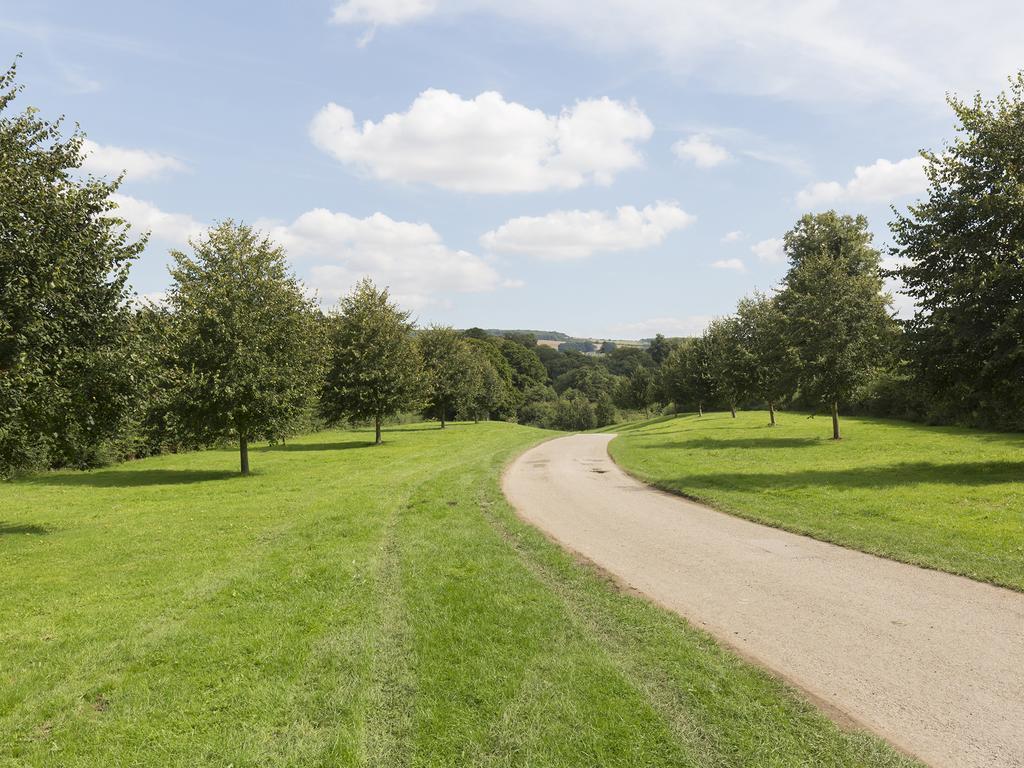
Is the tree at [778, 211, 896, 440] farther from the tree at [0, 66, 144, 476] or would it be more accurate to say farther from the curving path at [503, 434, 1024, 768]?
the tree at [0, 66, 144, 476]

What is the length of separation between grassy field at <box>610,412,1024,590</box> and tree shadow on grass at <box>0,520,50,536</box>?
16.9 m

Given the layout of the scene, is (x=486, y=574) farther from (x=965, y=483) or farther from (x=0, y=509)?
(x=0, y=509)

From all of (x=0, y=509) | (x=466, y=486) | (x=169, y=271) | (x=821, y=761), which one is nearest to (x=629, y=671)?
(x=821, y=761)

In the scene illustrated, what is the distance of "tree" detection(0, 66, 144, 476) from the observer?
41.5 ft

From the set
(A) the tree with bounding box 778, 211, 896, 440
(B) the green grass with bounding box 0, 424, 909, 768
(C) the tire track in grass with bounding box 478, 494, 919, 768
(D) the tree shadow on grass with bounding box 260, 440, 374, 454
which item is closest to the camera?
(C) the tire track in grass with bounding box 478, 494, 919, 768

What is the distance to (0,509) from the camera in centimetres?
1819

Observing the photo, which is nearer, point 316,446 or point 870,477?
point 870,477

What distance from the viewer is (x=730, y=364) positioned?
43.6m

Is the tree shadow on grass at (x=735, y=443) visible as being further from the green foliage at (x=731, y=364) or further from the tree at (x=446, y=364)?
the tree at (x=446, y=364)

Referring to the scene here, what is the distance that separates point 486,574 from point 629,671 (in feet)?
12.0

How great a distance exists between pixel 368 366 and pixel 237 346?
12798 millimetres

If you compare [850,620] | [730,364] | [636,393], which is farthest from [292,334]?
[636,393]

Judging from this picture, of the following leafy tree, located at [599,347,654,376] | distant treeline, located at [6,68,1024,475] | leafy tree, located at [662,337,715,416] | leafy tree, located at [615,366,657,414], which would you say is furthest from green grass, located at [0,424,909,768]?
leafy tree, located at [599,347,654,376]

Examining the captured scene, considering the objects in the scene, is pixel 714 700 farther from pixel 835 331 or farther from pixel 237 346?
pixel 835 331
